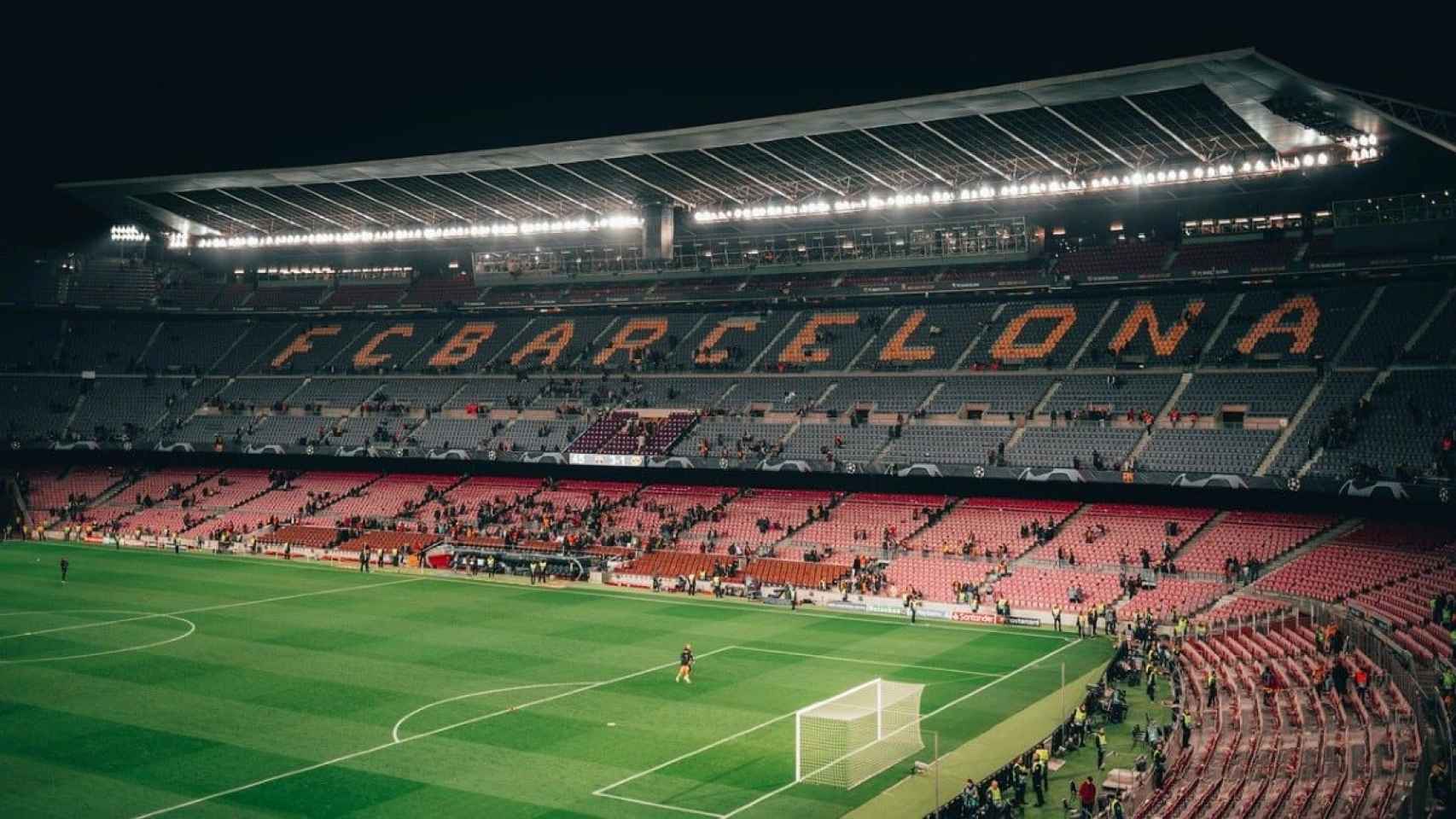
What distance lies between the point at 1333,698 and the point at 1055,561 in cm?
2535

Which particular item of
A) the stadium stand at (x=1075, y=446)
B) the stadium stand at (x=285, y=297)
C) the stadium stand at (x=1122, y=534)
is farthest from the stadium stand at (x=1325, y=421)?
the stadium stand at (x=285, y=297)

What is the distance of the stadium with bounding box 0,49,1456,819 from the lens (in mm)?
27688

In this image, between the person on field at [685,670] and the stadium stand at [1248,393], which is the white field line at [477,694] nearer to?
the person on field at [685,670]

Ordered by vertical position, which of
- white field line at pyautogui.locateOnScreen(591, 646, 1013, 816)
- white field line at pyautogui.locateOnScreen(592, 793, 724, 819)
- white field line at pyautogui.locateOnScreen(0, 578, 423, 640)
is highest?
Answer: white field line at pyautogui.locateOnScreen(0, 578, 423, 640)

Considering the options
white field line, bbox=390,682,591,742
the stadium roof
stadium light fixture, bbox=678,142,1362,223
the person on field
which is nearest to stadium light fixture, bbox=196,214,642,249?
the stadium roof

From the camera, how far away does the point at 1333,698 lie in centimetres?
2681

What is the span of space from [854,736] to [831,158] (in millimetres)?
37176

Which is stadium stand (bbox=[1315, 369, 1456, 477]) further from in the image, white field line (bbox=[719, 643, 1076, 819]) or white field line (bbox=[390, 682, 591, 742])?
white field line (bbox=[390, 682, 591, 742])

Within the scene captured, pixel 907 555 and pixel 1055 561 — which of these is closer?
pixel 1055 561

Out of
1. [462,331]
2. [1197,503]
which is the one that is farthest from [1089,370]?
[462,331]

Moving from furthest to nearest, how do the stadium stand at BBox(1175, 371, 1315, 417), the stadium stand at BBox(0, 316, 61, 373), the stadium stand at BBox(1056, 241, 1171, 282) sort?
the stadium stand at BBox(0, 316, 61, 373) < the stadium stand at BBox(1056, 241, 1171, 282) < the stadium stand at BBox(1175, 371, 1315, 417)

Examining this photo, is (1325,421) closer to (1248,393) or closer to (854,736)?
(1248,393)

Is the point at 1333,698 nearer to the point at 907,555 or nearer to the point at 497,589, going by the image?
the point at 907,555

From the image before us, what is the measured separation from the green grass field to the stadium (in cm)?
24
